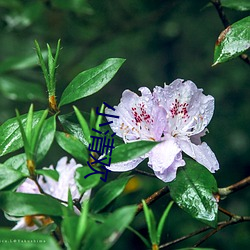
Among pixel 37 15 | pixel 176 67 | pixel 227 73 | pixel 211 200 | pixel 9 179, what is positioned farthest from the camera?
pixel 176 67

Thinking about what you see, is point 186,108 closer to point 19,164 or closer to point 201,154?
point 201,154

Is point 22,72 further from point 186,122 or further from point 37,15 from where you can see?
point 186,122

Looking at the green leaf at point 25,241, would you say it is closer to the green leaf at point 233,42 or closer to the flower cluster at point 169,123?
the flower cluster at point 169,123

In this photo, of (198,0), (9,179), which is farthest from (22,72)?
(9,179)

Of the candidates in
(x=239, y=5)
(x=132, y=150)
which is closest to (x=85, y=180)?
(x=132, y=150)

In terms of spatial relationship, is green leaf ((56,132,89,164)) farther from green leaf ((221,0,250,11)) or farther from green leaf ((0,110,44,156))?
green leaf ((221,0,250,11))
